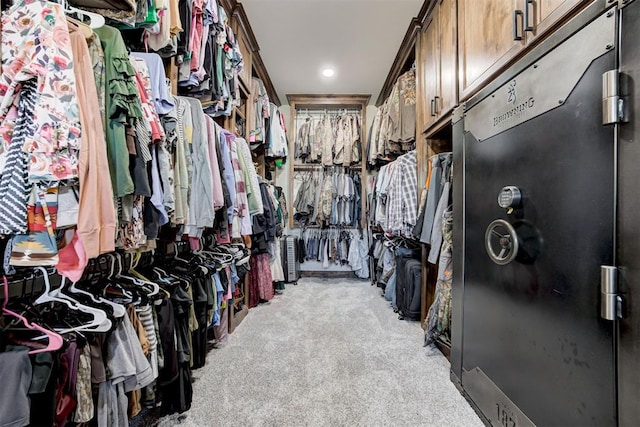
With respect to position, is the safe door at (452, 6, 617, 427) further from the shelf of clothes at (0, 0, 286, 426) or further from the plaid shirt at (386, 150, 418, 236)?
the shelf of clothes at (0, 0, 286, 426)

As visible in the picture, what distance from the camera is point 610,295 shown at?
2.27 feet

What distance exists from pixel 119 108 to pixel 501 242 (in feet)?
4.49

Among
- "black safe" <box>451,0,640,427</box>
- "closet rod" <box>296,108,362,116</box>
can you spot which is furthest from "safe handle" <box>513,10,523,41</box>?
"closet rod" <box>296,108,362,116</box>

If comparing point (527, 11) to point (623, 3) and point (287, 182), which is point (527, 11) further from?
point (287, 182)

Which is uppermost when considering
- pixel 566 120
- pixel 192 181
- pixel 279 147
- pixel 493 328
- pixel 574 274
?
pixel 279 147

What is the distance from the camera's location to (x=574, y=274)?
0.79 meters

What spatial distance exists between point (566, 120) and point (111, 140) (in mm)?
1355

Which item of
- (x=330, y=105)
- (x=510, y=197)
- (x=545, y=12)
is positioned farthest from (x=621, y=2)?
(x=330, y=105)

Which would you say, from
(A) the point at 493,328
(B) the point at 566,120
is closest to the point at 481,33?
(B) the point at 566,120

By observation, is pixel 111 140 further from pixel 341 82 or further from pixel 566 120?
pixel 341 82

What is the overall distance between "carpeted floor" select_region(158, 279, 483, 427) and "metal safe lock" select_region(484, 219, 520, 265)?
0.82 m

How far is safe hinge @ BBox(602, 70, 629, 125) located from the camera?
2.20ft

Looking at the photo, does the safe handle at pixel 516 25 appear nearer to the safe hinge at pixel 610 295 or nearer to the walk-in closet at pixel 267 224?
the walk-in closet at pixel 267 224

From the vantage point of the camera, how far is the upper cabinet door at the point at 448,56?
5.44 ft
